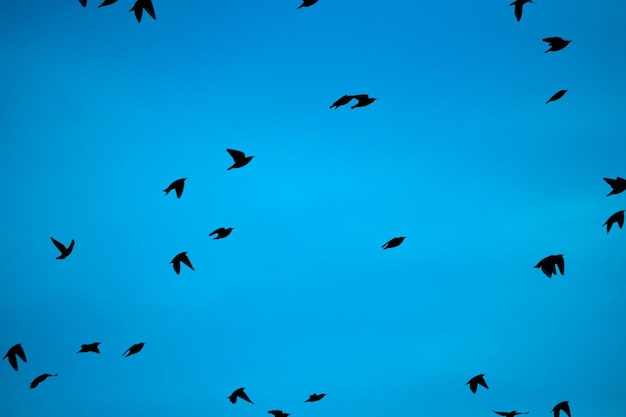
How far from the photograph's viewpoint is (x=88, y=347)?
17.0 metres

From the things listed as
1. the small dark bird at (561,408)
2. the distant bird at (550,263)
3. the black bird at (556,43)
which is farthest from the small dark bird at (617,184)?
the small dark bird at (561,408)

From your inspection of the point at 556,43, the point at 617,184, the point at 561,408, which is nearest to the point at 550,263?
the point at 617,184

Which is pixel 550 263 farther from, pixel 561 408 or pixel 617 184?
pixel 561 408

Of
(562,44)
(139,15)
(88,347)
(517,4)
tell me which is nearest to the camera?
(139,15)

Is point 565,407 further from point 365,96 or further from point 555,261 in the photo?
point 365,96

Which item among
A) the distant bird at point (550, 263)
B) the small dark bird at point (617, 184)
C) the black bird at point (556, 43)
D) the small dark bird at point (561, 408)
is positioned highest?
the black bird at point (556, 43)

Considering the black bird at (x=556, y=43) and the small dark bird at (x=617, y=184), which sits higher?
the black bird at (x=556, y=43)

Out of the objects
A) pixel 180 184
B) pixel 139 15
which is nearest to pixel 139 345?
pixel 180 184

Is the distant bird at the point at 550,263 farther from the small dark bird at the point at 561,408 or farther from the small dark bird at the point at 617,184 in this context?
the small dark bird at the point at 561,408

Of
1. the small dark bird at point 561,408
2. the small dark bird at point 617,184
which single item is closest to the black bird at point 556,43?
the small dark bird at point 617,184

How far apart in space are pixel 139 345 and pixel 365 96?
9238 mm

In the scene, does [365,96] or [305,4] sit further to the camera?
[365,96]

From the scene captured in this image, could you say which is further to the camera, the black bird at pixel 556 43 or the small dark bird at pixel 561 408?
the small dark bird at pixel 561 408

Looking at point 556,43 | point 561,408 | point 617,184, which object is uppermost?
point 556,43
